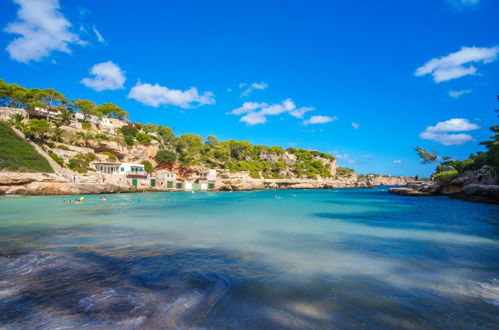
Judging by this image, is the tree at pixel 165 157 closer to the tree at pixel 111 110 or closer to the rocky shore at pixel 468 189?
the tree at pixel 111 110

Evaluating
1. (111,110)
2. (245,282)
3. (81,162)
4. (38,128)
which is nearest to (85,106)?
(111,110)

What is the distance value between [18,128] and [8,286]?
53254 millimetres

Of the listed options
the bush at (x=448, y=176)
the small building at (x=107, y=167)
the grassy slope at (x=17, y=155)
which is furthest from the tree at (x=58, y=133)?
the bush at (x=448, y=176)

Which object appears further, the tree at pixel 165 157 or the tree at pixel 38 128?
the tree at pixel 165 157

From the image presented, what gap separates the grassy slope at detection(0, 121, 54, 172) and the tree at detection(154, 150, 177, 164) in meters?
20.6

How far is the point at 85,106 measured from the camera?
59344 mm

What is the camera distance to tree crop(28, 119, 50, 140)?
43.0 metres

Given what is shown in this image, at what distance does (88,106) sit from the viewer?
59.8m

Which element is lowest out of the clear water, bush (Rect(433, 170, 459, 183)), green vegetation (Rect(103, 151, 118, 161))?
the clear water

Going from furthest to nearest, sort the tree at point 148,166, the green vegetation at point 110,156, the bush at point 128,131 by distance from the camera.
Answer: the bush at point 128,131
the tree at point 148,166
the green vegetation at point 110,156

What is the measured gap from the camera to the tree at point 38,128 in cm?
4305

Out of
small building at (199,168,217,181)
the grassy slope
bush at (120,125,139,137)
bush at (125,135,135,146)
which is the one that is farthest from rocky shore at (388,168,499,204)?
bush at (120,125,139,137)

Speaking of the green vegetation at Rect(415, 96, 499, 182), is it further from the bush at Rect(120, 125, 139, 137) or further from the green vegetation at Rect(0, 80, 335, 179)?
the bush at Rect(120, 125, 139, 137)

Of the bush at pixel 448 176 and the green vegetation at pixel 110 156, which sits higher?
the green vegetation at pixel 110 156
